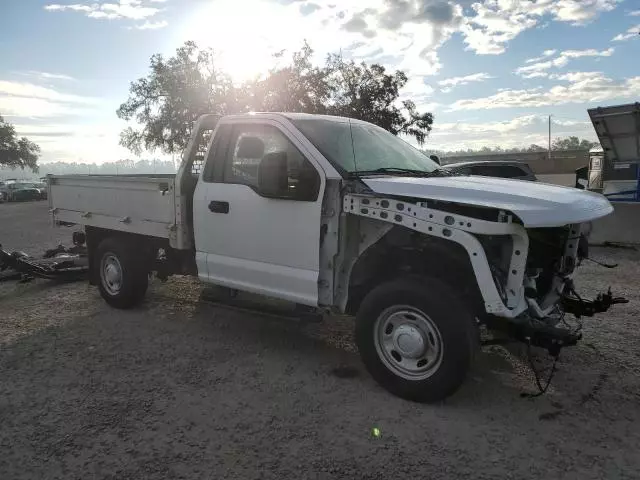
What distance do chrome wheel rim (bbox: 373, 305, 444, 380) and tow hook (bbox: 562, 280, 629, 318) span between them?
4.51ft

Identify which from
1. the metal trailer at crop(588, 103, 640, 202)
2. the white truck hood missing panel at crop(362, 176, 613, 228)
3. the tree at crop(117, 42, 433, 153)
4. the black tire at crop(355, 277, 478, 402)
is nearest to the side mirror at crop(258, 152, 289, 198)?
the white truck hood missing panel at crop(362, 176, 613, 228)

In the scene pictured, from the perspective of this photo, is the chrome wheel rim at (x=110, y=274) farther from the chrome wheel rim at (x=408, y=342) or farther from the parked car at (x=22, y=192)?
the parked car at (x=22, y=192)

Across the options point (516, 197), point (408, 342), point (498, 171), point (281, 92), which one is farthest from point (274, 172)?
point (281, 92)

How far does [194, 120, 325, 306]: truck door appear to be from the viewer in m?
4.11

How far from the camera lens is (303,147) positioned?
421 cm

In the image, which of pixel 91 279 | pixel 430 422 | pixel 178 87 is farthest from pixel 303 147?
pixel 178 87

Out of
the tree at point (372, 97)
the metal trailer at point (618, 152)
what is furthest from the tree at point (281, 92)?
A: the metal trailer at point (618, 152)

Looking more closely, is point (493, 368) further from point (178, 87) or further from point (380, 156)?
point (178, 87)

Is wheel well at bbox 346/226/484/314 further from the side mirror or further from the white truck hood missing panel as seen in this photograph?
the side mirror

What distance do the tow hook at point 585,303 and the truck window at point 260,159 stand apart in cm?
224

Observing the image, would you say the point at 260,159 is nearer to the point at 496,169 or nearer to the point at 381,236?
the point at 381,236

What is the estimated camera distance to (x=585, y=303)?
4152mm

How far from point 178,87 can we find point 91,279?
84.6 ft

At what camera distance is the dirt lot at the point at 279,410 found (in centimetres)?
297
